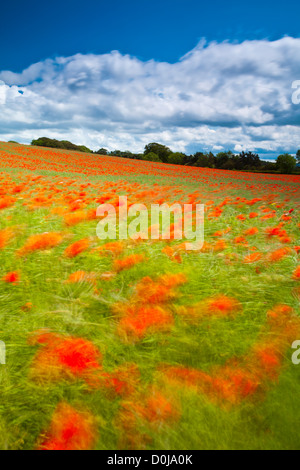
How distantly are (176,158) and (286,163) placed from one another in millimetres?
17058

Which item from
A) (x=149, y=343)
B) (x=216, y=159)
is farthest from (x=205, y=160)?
(x=149, y=343)

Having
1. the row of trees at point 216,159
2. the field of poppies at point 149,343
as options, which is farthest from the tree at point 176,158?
the field of poppies at point 149,343

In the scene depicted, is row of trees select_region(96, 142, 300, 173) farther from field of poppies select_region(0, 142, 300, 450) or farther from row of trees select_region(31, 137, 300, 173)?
field of poppies select_region(0, 142, 300, 450)

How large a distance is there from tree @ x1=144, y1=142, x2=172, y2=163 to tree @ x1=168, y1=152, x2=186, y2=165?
2040mm

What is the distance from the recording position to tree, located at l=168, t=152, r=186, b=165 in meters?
42.3

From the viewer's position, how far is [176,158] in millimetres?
43312

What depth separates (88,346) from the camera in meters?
1.88

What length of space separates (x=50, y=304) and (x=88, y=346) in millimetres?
631

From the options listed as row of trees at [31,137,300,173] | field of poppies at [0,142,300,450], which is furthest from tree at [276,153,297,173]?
field of poppies at [0,142,300,450]

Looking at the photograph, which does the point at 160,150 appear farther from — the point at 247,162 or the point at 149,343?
the point at 149,343

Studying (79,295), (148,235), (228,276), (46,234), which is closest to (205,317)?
(228,276)

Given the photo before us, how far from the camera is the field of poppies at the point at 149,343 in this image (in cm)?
140

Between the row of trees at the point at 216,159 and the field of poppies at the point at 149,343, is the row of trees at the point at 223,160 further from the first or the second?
the field of poppies at the point at 149,343

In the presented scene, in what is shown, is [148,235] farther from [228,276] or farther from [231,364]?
[231,364]
